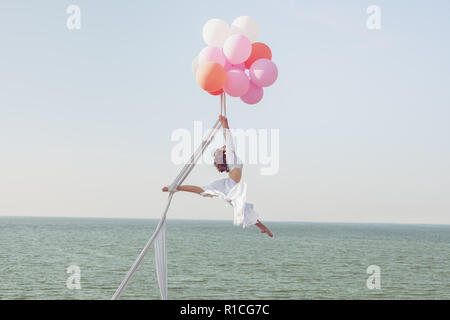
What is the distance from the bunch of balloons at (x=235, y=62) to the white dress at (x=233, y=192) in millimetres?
521

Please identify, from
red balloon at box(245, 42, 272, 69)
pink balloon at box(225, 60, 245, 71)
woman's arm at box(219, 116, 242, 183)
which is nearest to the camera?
woman's arm at box(219, 116, 242, 183)

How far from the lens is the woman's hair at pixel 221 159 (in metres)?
5.02

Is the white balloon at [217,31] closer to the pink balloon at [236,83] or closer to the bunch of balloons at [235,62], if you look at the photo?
the bunch of balloons at [235,62]

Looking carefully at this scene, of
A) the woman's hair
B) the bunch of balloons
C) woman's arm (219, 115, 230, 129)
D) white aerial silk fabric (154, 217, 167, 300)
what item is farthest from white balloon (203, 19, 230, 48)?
white aerial silk fabric (154, 217, 167, 300)

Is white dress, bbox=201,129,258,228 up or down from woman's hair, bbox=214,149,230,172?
down

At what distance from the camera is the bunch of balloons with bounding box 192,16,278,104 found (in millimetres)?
4930

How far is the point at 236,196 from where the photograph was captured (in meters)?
4.88

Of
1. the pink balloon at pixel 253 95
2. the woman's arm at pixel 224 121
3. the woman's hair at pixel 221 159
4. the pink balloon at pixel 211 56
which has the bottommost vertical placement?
the woman's hair at pixel 221 159

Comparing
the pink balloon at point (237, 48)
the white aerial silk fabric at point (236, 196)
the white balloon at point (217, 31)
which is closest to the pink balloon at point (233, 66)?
the pink balloon at point (237, 48)

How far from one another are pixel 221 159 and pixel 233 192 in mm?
373

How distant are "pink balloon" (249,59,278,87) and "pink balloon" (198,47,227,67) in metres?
0.35

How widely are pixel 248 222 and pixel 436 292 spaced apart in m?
21.6

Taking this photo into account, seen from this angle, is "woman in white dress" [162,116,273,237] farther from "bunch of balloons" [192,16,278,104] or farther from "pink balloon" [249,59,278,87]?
"pink balloon" [249,59,278,87]

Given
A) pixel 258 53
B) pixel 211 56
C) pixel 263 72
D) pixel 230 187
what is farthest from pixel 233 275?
pixel 211 56
